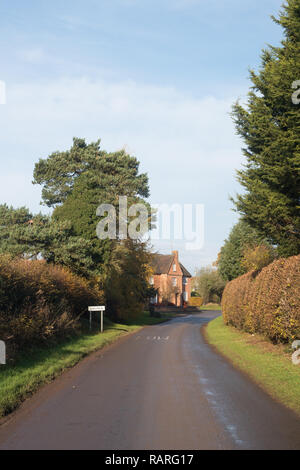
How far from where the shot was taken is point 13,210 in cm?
3089

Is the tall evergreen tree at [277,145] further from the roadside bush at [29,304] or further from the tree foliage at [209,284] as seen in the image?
the tree foliage at [209,284]

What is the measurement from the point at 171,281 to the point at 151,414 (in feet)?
260

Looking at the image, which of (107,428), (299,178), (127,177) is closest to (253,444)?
(107,428)

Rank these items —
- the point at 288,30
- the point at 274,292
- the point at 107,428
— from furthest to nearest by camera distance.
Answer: the point at 288,30
the point at 274,292
the point at 107,428

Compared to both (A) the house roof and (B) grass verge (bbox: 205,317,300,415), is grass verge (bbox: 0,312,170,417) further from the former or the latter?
(A) the house roof

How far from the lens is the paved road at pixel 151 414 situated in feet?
21.7

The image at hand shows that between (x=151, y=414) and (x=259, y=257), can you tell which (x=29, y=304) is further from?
(x=259, y=257)

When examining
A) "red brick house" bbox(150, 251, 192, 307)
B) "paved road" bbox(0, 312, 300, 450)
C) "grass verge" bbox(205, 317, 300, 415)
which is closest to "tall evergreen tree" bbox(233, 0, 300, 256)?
"grass verge" bbox(205, 317, 300, 415)

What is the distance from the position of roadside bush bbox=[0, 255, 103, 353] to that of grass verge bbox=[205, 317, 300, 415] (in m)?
6.90

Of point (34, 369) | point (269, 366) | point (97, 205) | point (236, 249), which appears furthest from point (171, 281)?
point (34, 369)

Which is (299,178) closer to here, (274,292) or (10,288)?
(274,292)

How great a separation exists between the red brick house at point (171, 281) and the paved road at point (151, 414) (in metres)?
67.9

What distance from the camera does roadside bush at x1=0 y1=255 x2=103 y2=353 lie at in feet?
49.0
